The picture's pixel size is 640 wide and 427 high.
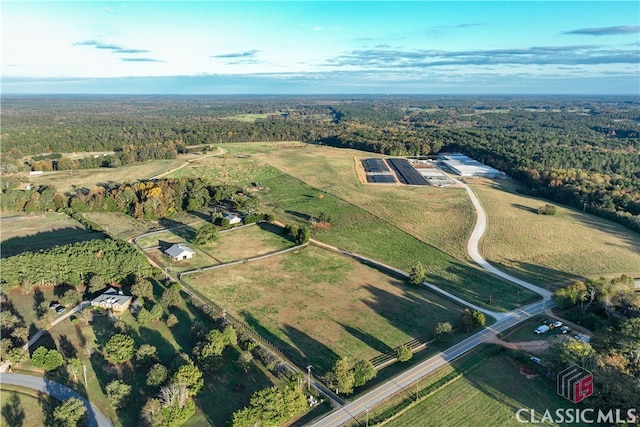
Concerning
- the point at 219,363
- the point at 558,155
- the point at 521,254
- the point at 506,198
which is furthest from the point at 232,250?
A: the point at 558,155

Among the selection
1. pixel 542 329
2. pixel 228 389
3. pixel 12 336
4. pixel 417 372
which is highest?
pixel 542 329

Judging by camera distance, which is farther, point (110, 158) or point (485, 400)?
point (110, 158)

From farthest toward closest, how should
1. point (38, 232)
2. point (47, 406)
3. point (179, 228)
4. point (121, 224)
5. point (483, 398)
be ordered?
point (121, 224), point (179, 228), point (38, 232), point (483, 398), point (47, 406)

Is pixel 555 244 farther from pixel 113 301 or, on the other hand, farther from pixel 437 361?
pixel 113 301

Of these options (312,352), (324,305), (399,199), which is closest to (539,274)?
(324,305)

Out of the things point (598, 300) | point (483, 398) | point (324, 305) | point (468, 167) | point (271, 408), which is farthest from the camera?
point (468, 167)

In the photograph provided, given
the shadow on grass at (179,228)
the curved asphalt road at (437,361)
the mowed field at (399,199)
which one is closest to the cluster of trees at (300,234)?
the shadow on grass at (179,228)

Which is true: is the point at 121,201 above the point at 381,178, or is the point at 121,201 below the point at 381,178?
→ below

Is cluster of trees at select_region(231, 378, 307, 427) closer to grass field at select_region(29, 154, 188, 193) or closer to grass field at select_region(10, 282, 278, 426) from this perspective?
grass field at select_region(10, 282, 278, 426)
